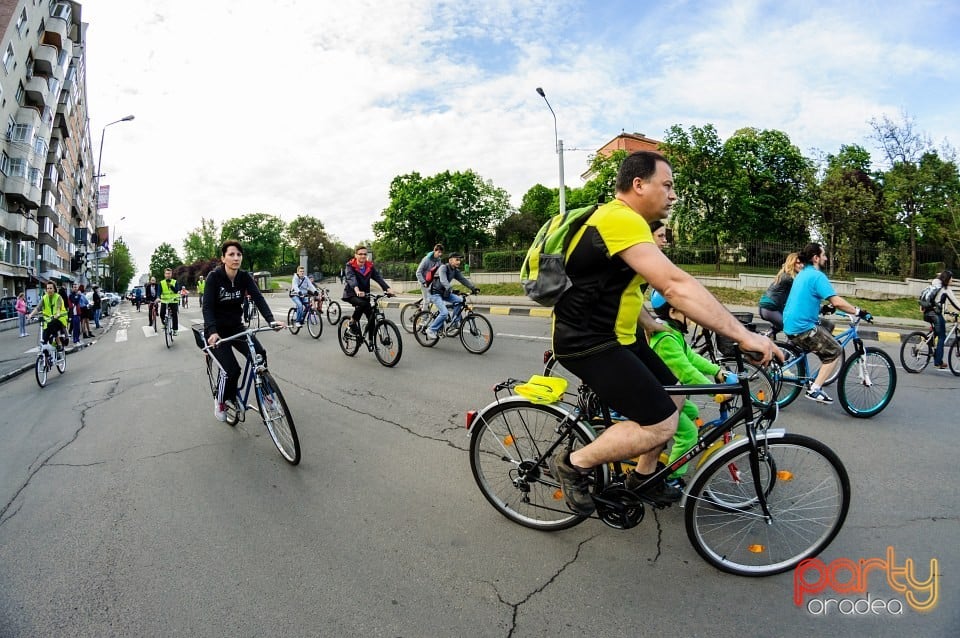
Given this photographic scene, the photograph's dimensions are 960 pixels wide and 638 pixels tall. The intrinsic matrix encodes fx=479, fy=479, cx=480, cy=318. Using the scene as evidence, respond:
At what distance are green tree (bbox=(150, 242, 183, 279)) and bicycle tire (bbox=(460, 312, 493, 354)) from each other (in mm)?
125321

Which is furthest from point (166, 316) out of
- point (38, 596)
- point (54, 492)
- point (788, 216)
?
point (788, 216)

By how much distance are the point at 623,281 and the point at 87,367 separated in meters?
11.9

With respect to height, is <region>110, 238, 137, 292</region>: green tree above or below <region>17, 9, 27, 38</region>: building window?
below

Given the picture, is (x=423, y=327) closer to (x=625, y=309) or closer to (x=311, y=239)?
(x=625, y=309)

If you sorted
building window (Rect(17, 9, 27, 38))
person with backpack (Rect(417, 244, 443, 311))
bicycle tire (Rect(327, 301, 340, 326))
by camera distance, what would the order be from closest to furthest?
1. person with backpack (Rect(417, 244, 443, 311))
2. bicycle tire (Rect(327, 301, 340, 326))
3. building window (Rect(17, 9, 27, 38))

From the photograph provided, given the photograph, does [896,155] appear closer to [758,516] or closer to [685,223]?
[685,223]

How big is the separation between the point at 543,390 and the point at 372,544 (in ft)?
4.67

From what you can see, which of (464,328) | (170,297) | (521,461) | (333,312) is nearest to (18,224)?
(170,297)

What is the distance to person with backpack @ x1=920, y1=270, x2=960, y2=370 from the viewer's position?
7566 millimetres

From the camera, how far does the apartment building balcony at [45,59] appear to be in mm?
37656

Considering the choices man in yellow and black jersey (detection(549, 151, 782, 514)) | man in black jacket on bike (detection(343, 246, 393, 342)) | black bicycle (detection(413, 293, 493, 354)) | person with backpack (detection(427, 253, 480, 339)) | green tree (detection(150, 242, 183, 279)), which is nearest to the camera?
man in yellow and black jersey (detection(549, 151, 782, 514))

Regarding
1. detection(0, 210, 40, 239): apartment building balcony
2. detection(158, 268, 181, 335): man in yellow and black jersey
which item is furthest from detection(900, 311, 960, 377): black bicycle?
detection(0, 210, 40, 239): apartment building balcony

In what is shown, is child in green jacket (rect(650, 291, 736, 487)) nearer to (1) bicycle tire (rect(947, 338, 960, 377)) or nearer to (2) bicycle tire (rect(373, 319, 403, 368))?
(2) bicycle tire (rect(373, 319, 403, 368))

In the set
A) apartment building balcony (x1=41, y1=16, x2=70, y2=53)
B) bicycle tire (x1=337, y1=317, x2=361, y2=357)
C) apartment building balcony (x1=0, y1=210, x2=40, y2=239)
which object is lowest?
bicycle tire (x1=337, y1=317, x2=361, y2=357)
